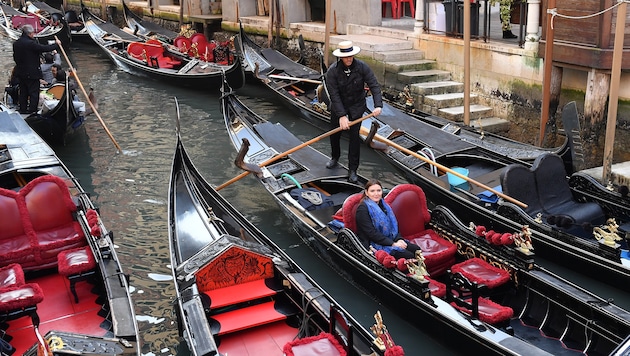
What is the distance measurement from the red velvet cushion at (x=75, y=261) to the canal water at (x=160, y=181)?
1.40 ft

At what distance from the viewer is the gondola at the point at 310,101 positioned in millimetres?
4486

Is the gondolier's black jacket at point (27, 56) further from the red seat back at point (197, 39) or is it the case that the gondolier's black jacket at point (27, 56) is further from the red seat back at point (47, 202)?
the red seat back at point (197, 39)

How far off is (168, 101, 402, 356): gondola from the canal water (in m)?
0.46

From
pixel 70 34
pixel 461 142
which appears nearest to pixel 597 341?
pixel 461 142

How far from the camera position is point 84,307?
2.78 metres

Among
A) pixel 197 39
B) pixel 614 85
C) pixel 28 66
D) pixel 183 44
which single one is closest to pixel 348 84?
pixel 614 85

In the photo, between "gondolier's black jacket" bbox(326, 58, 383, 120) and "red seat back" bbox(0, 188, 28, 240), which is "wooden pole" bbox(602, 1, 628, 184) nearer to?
"gondolier's black jacket" bbox(326, 58, 383, 120)

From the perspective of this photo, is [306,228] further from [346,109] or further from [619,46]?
[619,46]

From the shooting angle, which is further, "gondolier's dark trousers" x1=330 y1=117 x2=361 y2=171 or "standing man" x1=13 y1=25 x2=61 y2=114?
"standing man" x1=13 y1=25 x2=61 y2=114

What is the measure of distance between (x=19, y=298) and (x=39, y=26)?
9.68 metres

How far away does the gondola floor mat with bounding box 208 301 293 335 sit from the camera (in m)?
2.55

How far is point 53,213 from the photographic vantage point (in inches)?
126

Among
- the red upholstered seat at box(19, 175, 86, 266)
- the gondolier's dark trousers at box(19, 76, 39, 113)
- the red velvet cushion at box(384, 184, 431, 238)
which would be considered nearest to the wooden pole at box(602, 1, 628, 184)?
the red velvet cushion at box(384, 184, 431, 238)

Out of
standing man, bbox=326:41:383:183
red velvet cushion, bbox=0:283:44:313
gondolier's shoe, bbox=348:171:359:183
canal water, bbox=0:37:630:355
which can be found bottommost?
canal water, bbox=0:37:630:355
